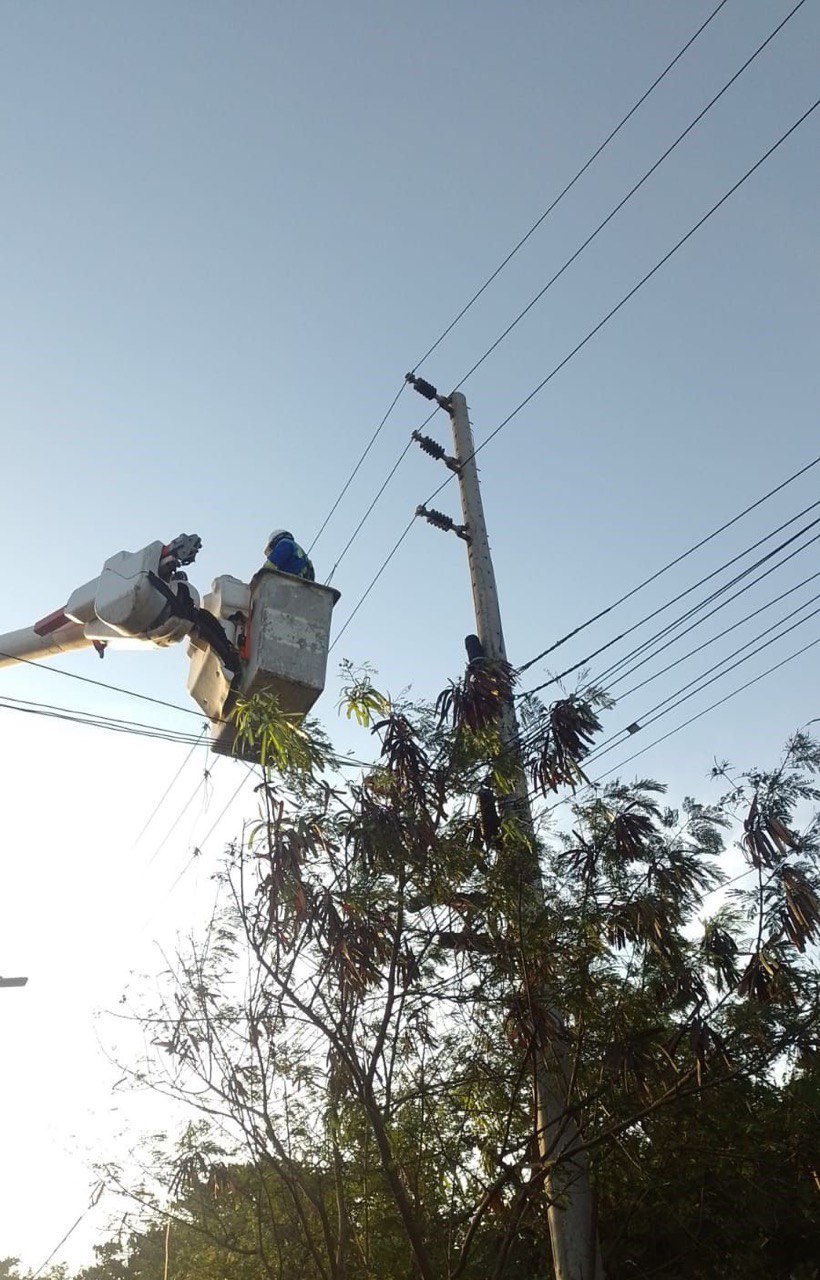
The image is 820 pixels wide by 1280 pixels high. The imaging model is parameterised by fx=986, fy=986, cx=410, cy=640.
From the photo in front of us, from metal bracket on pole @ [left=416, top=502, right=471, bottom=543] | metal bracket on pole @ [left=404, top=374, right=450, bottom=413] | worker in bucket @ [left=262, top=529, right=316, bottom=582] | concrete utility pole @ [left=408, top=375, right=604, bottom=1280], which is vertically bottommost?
concrete utility pole @ [left=408, top=375, right=604, bottom=1280]

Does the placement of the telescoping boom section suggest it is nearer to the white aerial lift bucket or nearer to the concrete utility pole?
the white aerial lift bucket

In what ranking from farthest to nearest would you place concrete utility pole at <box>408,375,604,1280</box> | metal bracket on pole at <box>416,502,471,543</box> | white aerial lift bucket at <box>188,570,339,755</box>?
metal bracket on pole at <box>416,502,471,543</box> < concrete utility pole at <box>408,375,604,1280</box> < white aerial lift bucket at <box>188,570,339,755</box>

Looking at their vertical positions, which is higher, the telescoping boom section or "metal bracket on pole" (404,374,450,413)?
"metal bracket on pole" (404,374,450,413)

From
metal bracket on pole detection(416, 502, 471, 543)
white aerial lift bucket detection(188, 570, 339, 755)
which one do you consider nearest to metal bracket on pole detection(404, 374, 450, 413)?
metal bracket on pole detection(416, 502, 471, 543)

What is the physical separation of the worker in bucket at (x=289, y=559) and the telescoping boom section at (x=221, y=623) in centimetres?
25

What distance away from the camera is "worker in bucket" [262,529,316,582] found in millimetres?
7168

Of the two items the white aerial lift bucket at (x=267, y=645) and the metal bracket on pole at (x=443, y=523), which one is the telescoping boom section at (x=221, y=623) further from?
the metal bracket on pole at (x=443, y=523)

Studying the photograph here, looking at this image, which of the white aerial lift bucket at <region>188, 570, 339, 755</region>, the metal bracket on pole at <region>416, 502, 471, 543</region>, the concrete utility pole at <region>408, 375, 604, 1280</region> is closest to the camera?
the white aerial lift bucket at <region>188, 570, 339, 755</region>

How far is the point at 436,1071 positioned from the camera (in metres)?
7.50

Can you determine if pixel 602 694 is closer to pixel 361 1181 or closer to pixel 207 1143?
pixel 361 1181

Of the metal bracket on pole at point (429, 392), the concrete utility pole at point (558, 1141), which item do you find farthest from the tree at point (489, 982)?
the metal bracket on pole at point (429, 392)

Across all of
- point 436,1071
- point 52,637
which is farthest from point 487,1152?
point 52,637

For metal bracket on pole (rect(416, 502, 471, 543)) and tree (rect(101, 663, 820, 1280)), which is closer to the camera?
tree (rect(101, 663, 820, 1280))

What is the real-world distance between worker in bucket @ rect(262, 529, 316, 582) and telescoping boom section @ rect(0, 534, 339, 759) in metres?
0.25
